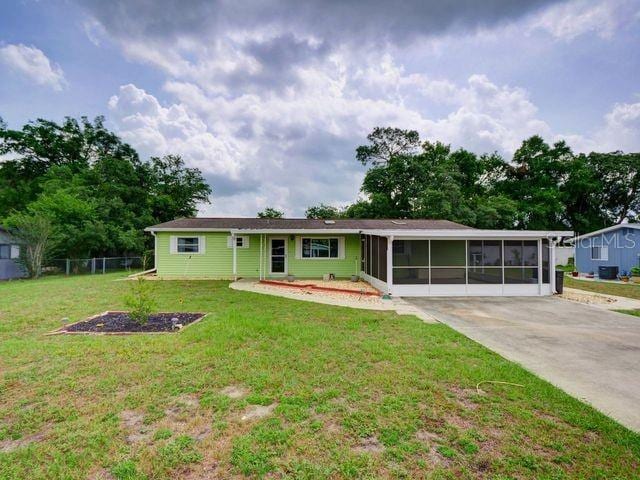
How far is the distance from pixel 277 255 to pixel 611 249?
19493 mm

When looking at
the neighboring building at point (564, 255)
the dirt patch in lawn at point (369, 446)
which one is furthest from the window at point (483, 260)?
the neighboring building at point (564, 255)

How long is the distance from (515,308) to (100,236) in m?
21.3

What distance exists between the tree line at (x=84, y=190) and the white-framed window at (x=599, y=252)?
29.3 m

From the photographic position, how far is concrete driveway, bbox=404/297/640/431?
382 centimetres

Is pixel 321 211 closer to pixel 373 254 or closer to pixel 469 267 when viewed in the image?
pixel 373 254

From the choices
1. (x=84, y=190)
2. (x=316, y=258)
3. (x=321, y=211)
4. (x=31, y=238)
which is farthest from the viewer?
(x=321, y=211)

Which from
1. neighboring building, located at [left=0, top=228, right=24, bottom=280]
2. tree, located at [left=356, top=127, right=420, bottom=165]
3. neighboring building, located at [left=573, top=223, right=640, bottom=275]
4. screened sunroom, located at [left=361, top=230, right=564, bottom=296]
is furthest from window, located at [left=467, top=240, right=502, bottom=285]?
neighboring building, located at [left=0, top=228, right=24, bottom=280]

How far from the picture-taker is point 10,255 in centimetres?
1678

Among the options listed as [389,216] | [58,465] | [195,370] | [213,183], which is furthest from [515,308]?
[213,183]

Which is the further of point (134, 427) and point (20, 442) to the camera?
point (134, 427)

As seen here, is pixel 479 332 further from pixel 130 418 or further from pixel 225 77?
pixel 225 77

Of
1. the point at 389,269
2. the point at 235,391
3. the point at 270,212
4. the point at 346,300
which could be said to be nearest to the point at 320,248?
the point at 389,269

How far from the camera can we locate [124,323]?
6.78m

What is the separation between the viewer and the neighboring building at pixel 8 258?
1631cm
